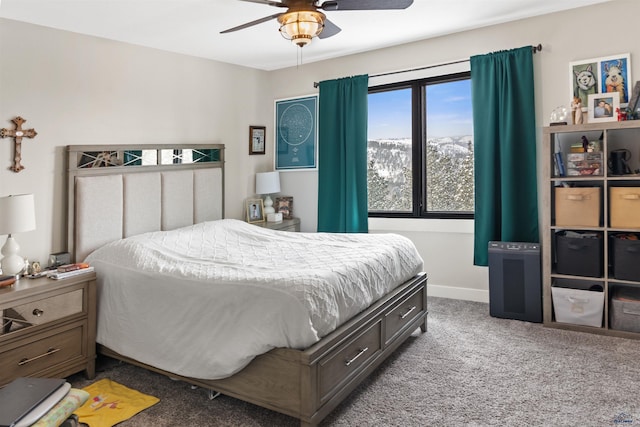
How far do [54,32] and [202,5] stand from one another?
3.85ft

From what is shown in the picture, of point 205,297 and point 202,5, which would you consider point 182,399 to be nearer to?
point 205,297

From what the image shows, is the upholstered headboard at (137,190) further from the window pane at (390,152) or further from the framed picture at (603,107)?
→ the framed picture at (603,107)

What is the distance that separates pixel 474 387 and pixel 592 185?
2.11m

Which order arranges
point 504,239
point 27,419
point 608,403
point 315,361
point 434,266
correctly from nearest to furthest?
1. point 27,419
2. point 315,361
3. point 608,403
4. point 504,239
5. point 434,266

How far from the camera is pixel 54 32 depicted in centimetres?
327

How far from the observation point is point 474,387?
2529 millimetres

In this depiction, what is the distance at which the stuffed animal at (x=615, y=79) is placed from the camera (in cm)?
339

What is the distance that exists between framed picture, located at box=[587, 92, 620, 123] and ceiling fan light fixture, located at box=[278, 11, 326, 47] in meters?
2.38

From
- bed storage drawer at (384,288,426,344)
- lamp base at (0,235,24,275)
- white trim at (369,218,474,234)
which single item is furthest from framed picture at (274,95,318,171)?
lamp base at (0,235,24,275)

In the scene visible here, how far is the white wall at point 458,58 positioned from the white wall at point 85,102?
87 cm

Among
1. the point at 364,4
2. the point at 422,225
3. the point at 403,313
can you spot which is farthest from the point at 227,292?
the point at 422,225

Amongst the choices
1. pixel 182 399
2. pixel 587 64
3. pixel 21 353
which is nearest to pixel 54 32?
pixel 21 353

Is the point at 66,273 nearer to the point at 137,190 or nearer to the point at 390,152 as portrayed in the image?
the point at 137,190

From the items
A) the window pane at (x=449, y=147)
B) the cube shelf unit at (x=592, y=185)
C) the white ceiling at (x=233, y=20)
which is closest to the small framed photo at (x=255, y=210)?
the white ceiling at (x=233, y=20)
